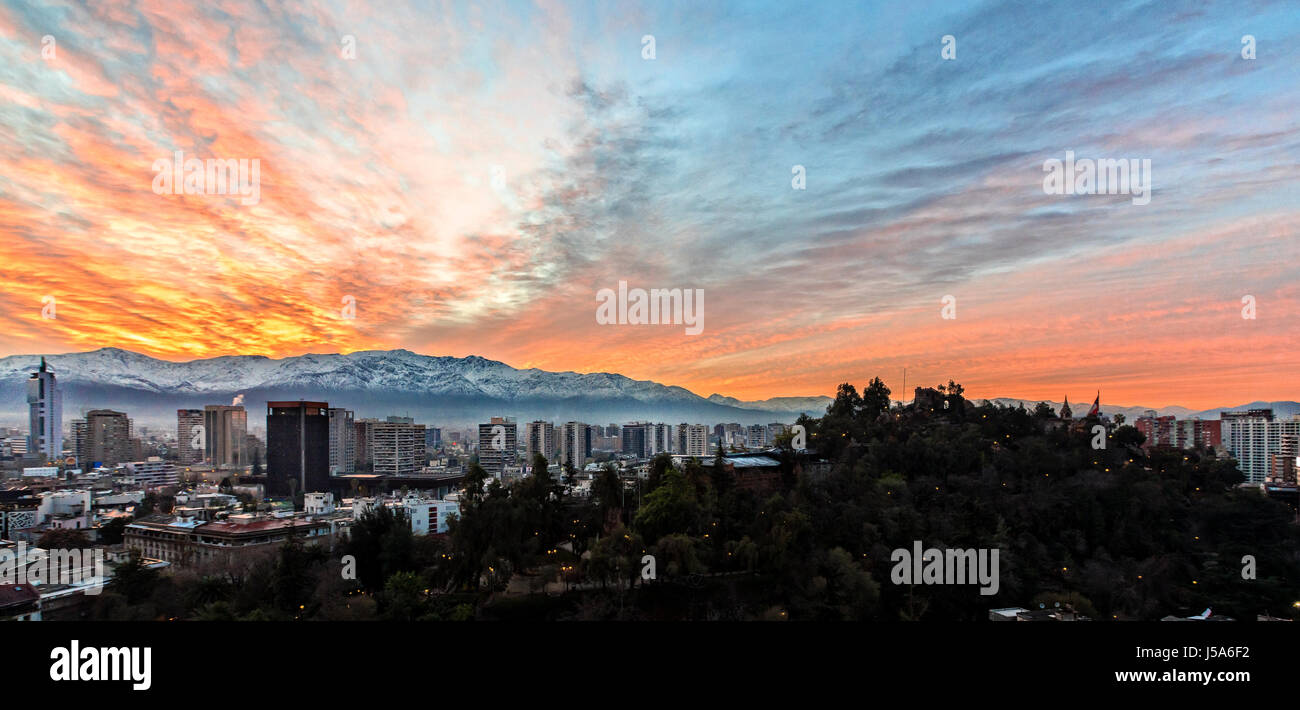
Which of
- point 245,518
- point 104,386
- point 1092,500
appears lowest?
point 245,518

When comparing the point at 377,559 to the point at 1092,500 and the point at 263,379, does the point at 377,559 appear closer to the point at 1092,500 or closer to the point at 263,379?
the point at 1092,500

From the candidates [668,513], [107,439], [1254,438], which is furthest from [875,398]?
[107,439]

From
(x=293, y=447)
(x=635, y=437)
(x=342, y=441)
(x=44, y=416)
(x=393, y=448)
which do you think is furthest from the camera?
(x=635, y=437)

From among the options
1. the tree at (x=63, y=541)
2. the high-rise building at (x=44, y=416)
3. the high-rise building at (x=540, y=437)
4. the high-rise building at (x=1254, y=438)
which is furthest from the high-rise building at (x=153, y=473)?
the high-rise building at (x=1254, y=438)

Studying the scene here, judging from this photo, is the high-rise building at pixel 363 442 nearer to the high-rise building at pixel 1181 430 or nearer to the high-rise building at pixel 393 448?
the high-rise building at pixel 393 448

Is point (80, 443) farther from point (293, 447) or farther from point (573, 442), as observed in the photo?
point (573, 442)
